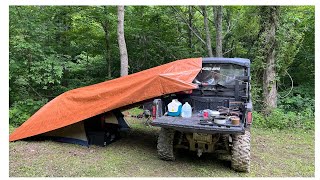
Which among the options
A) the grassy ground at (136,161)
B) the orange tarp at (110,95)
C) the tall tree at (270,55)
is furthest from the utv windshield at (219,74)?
the tall tree at (270,55)

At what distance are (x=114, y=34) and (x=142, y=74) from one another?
6952mm

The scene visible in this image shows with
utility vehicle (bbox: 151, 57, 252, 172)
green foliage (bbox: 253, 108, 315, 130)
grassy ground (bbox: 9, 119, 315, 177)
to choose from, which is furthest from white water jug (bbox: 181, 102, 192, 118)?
green foliage (bbox: 253, 108, 315, 130)

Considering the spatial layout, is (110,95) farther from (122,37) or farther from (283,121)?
(283,121)

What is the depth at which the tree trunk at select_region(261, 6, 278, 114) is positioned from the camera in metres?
9.61

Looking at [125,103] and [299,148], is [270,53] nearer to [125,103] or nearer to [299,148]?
[299,148]

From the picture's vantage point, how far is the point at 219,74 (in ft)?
20.0

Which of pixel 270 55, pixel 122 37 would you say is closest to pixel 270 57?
pixel 270 55

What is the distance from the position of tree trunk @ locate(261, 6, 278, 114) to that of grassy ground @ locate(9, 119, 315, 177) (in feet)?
9.98

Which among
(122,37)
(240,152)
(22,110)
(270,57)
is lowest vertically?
(240,152)

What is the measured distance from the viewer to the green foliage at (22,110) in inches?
362

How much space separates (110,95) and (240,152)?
9.01ft

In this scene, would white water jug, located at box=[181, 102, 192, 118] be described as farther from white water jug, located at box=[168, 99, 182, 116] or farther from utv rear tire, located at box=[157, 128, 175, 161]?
utv rear tire, located at box=[157, 128, 175, 161]

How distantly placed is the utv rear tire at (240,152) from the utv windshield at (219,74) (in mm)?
1558

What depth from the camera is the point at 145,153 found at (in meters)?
5.75
